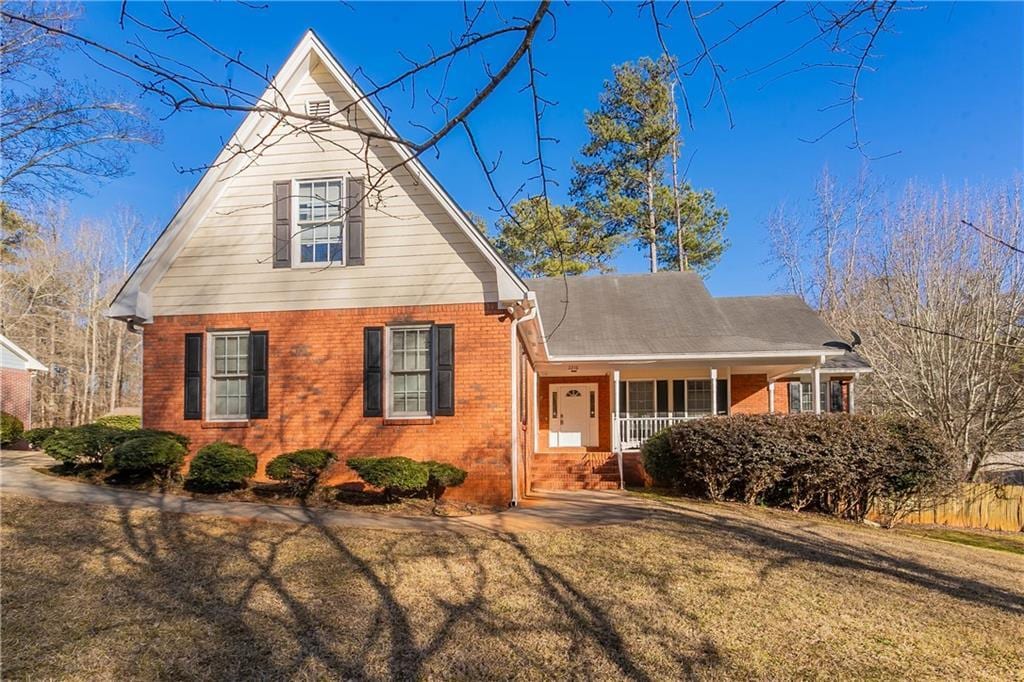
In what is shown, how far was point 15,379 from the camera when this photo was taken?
2364 cm

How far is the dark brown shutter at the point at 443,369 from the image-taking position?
10.8 metres

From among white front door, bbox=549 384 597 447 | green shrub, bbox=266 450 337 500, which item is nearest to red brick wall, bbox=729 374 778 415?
white front door, bbox=549 384 597 447

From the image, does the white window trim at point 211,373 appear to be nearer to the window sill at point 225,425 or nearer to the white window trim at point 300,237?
the window sill at point 225,425

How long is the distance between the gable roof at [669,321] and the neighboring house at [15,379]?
18.3 metres

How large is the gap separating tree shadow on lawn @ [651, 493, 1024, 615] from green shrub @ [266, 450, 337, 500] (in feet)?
16.8

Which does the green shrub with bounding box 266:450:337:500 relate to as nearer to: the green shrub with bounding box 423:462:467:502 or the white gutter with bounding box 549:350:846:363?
the green shrub with bounding box 423:462:467:502

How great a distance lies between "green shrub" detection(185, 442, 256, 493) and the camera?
1008cm

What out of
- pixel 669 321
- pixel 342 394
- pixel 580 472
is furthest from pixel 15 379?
pixel 669 321

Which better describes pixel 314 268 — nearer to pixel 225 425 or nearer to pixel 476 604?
pixel 225 425

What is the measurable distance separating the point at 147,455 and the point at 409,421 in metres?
3.98

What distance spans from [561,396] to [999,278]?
11800 millimetres

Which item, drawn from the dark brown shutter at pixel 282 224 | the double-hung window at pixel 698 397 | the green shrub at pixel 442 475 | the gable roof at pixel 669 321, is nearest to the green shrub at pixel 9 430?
the dark brown shutter at pixel 282 224

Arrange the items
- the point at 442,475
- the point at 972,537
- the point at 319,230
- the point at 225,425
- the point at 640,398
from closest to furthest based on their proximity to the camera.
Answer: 1. the point at 442,475
2. the point at 225,425
3. the point at 319,230
4. the point at 972,537
5. the point at 640,398

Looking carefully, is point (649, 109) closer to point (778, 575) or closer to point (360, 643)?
point (778, 575)
